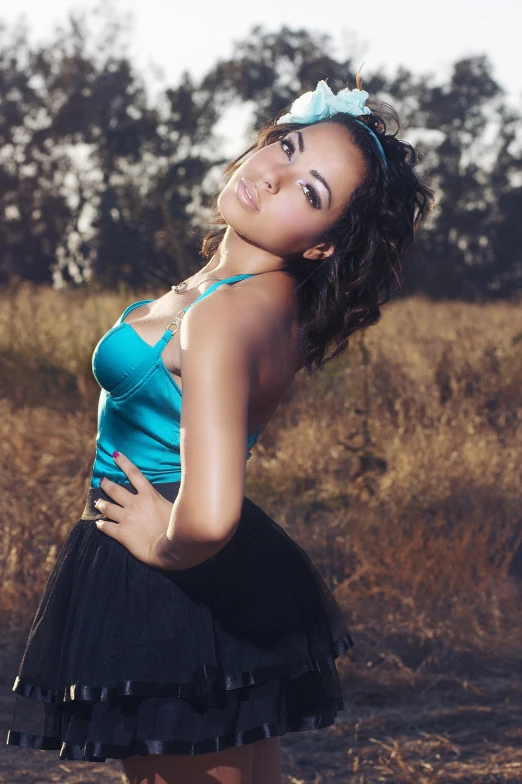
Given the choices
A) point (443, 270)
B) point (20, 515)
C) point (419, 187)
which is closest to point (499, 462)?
point (20, 515)

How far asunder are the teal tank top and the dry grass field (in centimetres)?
196

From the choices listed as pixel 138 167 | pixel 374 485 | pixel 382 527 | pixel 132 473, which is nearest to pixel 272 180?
pixel 132 473

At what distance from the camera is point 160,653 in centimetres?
157

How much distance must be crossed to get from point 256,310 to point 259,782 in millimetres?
894

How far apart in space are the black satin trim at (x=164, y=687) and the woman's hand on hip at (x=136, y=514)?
19 centimetres

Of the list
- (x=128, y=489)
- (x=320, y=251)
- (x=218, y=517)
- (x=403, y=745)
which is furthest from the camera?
(x=403, y=745)

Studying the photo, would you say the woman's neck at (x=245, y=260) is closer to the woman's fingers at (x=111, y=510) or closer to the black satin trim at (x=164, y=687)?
the woman's fingers at (x=111, y=510)

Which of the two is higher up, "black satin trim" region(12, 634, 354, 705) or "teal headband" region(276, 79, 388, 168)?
"teal headband" region(276, 79, 388, 168)

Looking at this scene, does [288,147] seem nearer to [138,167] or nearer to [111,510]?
[111,510]

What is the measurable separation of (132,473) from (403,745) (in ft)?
7.45

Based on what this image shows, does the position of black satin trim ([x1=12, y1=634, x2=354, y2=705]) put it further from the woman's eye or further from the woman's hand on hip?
the woman's eye

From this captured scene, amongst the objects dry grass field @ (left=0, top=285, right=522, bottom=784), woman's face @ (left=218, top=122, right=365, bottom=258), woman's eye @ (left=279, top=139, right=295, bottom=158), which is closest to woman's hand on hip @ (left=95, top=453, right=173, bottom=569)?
woman's face @ (left=218, top=122, right=365, bottom=258)

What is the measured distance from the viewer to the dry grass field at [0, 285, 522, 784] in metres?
3.50

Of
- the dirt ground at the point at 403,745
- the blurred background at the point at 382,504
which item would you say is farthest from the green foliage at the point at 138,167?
the dirt ground at the point at 403,745
